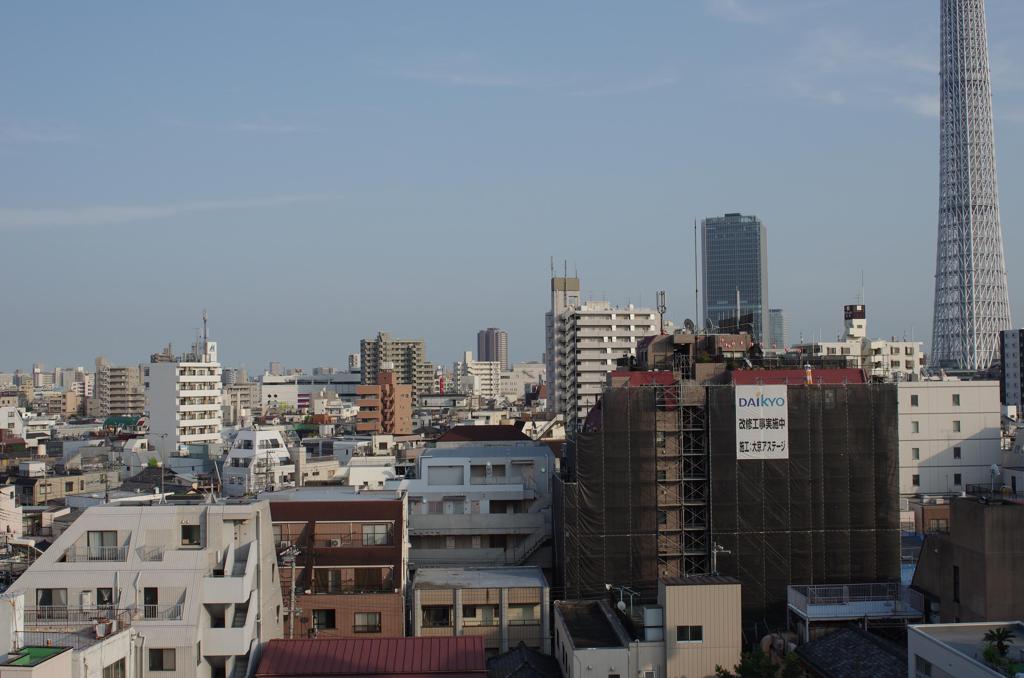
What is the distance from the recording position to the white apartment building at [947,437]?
46.5 metres

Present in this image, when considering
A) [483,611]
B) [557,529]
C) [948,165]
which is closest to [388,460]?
[557,529]

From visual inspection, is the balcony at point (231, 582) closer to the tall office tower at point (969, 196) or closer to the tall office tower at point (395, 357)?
the tall office tower at point (969, 196)

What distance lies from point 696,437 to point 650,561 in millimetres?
3704

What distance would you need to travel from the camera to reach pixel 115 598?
19.8m

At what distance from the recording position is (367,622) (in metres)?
26.3

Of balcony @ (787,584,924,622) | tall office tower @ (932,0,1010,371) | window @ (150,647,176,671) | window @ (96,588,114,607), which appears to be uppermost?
tall office tower @ (932,0,1010,371)

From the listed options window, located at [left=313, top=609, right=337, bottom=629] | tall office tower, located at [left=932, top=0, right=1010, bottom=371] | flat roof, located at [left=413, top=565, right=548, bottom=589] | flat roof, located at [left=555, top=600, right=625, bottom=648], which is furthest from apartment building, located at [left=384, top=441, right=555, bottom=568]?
tall office tower, located at [left=932, top=0, right=1010, bottom=371]

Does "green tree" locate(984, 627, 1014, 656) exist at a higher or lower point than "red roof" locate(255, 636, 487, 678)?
higher

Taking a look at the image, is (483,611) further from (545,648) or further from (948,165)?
(948,165)

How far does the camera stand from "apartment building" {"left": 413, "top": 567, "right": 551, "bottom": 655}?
26.7 metres

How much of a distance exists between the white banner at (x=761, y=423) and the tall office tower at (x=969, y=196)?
10841 centimetres

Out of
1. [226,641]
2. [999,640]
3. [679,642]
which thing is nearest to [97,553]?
[226,641]

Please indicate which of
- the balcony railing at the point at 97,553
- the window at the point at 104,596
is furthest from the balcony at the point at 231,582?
the balcony railing at the point at 97,553

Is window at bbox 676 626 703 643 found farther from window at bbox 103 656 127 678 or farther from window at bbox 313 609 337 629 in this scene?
window at bbox 103 656 127 678
